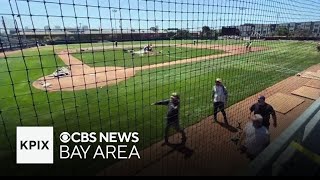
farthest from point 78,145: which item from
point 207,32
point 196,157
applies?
point 207,32

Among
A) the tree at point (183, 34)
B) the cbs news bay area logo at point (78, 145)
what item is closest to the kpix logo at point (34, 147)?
the cbs news bay area logo at point (78, 145)

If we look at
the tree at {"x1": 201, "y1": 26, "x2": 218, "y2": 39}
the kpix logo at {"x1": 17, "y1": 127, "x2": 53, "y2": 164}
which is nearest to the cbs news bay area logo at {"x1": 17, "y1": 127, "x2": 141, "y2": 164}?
the kpix logo at {"x1": 17, "y1": 127, "x2": 53, "y2": 164}

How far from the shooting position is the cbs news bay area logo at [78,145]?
635 cm

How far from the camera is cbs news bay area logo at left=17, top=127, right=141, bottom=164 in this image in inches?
250

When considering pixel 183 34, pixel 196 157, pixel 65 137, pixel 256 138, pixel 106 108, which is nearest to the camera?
pixel 256 138

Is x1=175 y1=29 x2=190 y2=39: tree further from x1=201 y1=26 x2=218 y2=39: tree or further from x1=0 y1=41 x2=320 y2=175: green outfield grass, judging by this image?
x1=0 y1=41 x2=320 y2=175: green outfield grass

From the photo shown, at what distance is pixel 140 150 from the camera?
687 centimetres

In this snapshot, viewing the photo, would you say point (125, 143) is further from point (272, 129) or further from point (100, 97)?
point (100, 97)

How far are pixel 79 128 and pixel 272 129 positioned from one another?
557 centimetres

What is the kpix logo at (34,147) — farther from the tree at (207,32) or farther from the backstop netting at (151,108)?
the tree at (207,32)

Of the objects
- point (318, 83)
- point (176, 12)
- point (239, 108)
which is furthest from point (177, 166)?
point (318, 83)

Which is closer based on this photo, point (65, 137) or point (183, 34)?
point (65, 137)

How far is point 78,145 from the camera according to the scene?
23.8 feet

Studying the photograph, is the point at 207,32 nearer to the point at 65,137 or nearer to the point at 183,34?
the point at 183,34
